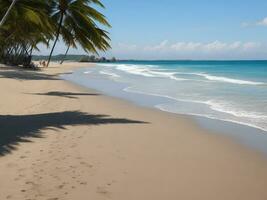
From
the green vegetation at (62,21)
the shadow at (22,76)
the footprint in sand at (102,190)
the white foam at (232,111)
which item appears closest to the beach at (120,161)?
the footprint in sand at (102,190)

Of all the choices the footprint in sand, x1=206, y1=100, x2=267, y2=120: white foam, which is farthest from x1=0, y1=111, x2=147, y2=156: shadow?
x1=206, y1=100, x2=267, y2=120: white foam

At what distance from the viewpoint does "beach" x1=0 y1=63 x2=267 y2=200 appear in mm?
4984

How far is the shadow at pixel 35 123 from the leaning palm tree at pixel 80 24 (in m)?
11.1

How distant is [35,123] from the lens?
898 centimetres

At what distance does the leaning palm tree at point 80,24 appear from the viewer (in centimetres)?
2175

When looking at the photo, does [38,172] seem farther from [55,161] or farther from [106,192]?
[106,192]

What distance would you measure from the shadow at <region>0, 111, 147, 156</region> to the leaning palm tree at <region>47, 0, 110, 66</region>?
36.4ft

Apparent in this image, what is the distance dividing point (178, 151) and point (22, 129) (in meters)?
3.00

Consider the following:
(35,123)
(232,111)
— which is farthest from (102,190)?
(232,111)

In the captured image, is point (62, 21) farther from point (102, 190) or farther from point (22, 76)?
point (102, 190)

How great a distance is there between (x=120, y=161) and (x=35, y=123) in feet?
10.8

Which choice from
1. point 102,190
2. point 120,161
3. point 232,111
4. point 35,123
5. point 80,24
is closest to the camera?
point 102,190

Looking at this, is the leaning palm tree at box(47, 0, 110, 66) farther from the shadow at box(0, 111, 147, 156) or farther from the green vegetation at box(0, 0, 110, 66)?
the shadow at box(0, 111, 147, 156)

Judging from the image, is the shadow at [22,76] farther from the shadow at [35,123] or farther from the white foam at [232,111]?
the shadow at [35,123]
